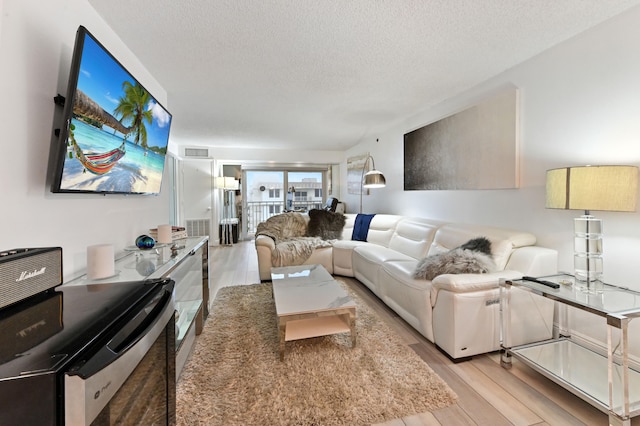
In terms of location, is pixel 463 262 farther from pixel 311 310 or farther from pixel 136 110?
pixel 136 110

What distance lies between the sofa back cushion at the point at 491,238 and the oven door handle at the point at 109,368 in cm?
231

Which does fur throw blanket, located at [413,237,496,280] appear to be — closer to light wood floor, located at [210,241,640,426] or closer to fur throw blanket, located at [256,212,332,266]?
light wood floor, located at [210,241,640,426]

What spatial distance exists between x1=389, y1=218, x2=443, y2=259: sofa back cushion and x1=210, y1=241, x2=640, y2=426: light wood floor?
1.12 metres

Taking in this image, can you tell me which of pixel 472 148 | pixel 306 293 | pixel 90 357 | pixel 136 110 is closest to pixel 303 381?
pixel 306 293

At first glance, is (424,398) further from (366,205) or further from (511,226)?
(366,205)

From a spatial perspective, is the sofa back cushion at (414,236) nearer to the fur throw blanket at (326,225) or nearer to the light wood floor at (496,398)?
the fur throw blanket at (326,225)

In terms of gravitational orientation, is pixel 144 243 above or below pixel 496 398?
above

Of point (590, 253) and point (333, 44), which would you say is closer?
point (590, 253)

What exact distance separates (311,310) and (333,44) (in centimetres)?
193

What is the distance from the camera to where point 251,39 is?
184 cm

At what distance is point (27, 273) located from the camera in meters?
0.77

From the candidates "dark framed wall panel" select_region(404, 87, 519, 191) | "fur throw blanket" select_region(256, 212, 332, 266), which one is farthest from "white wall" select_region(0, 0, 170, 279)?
"dark framed wall panel" select_region(404, 87, 519, 191)

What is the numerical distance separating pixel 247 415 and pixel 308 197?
5614 millimetres

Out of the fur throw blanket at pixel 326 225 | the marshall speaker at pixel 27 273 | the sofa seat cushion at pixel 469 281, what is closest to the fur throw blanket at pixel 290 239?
the fur throw blanket at pixel 326 225
